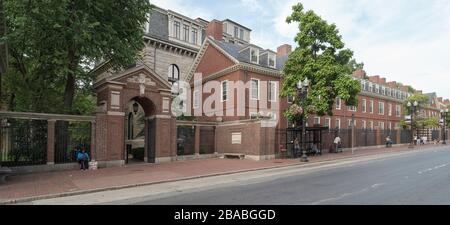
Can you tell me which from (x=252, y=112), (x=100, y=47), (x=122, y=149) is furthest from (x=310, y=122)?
(x=100, y=47)

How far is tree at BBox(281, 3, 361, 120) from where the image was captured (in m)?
25.1

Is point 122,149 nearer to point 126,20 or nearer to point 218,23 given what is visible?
point 126,20

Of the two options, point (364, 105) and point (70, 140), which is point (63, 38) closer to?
point (70, 140)

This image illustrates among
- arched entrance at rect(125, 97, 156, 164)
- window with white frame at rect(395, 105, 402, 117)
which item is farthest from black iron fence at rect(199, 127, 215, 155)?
window with white frame at rect(395, 105, 402, 117)

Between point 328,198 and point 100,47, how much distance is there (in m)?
14.1

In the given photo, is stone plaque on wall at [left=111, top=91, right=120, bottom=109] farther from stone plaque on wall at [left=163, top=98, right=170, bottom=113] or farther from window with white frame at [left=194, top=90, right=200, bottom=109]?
window with white frame at [left=194, top=90, right=200, bottom=109]

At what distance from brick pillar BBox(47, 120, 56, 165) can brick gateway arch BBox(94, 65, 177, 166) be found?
226 centimetres

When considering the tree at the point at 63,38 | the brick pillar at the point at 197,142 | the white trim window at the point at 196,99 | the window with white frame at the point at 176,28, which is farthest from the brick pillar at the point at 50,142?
the window with white frame at the point at 176,28

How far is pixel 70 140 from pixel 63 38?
5634mm

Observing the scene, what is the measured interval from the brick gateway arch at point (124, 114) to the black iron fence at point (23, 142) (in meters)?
2.80

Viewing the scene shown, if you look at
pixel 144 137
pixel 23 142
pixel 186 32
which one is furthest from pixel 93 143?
pixel 186 32

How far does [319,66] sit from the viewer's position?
25.4 metres

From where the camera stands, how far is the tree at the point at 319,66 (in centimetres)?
2511

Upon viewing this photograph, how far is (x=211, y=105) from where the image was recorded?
107ft
